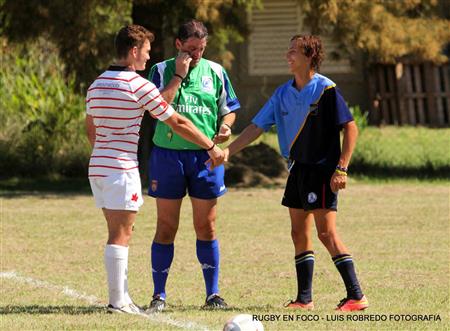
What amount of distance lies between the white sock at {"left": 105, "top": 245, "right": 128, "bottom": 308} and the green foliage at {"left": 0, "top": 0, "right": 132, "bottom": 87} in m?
9.28

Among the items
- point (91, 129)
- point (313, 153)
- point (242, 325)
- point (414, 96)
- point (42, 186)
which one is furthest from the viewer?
point (414, 96)

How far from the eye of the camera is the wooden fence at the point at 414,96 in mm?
27062

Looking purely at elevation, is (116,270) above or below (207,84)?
below

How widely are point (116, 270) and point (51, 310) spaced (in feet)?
2.34

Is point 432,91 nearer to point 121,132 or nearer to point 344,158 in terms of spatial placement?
point 344,158

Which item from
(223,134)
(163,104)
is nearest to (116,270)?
(163,104)

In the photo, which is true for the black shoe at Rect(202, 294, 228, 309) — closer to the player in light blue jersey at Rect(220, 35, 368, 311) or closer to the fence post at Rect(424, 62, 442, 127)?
the player in light blue jersey at Rect(220, 35, 368, 311)

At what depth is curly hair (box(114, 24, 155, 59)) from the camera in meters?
7.45

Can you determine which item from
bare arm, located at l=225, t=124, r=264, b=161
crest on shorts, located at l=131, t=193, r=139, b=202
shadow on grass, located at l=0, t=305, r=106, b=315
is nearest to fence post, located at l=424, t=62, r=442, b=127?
bare arm, located at l=225, t=124, r=264, b=161

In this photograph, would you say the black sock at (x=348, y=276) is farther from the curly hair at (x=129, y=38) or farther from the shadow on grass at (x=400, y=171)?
the shadow on grass at (x=400, y=171)

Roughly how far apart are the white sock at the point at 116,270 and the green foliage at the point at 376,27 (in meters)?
9.92

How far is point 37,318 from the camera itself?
7508 mm

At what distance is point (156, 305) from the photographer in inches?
314

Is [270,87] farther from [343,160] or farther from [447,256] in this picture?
[343,160]
